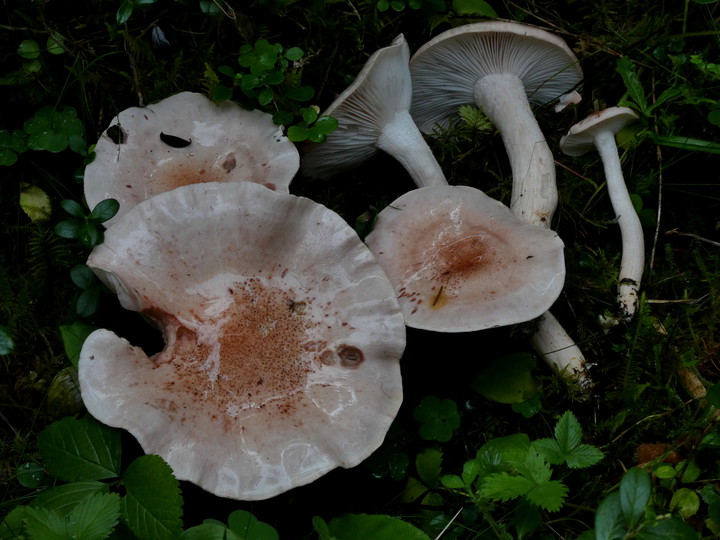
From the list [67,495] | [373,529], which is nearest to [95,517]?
[67,495]

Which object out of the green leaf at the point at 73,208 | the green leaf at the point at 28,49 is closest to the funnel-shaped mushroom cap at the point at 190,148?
the green leaf at the point at 73,208

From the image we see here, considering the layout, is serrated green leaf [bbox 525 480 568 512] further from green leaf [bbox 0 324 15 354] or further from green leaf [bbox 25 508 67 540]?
green leaf [bbox 0 324 15 354]

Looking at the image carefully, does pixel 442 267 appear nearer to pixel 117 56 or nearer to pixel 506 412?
pixel 506 412

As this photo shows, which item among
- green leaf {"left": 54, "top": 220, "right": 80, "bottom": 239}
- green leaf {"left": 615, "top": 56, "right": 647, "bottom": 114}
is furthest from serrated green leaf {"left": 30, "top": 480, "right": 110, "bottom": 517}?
green leaf {"left": 615, "top": 56, "right": 647, "bottom": 114}

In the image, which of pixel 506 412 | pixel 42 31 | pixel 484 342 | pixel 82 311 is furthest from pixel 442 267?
pixel 42 31

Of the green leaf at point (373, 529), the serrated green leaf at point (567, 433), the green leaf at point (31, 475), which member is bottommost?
the green leaf at point (373, 529)

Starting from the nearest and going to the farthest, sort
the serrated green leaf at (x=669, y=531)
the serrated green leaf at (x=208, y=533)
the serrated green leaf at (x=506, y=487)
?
the serrated green leaf at (x=669, y=531) < the serrated green leaf at (x=208, y=533) < the serrated green leaf at (x=506, y=487)

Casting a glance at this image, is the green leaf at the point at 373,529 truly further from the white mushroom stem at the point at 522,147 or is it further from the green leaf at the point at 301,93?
the green leaf at the point at 301,93
